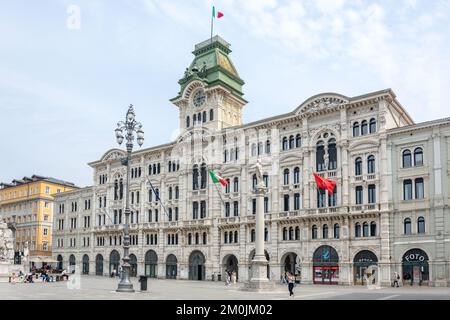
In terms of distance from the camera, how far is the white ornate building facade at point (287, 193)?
5050 centimetres

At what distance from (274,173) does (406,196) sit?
1546cm

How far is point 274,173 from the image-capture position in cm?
6097

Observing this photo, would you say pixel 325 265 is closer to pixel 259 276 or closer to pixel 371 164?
pixel 371 164

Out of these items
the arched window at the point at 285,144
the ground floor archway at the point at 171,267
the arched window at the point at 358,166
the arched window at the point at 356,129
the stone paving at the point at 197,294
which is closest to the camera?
the stone paving at the point at 197,294

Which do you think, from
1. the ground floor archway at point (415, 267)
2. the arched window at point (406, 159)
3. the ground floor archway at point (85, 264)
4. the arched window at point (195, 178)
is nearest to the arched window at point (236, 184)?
the arched window at point (195, 178)

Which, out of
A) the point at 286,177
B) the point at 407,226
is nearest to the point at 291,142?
the point at 286,177

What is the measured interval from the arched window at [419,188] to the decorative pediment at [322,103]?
11.0 m

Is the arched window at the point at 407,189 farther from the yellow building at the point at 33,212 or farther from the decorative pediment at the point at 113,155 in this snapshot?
the yellow building at the point at 33,212

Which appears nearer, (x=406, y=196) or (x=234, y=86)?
(x=406, y=196)

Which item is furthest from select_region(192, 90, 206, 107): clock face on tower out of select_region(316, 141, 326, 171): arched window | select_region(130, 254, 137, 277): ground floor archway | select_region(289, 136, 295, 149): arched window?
select_region(130, 254, 137, 277): ground floor archway

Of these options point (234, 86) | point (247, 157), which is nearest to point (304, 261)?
point (247, 157)

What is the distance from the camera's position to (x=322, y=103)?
57.8 m

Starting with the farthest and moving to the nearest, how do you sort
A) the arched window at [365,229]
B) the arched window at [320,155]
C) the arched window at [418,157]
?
the arched window at [320,155], the arched window at [365,229], the arched window at [418,157]
